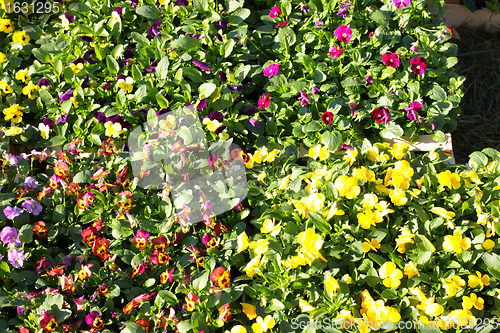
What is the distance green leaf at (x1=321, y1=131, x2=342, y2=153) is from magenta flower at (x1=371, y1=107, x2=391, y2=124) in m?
0.21

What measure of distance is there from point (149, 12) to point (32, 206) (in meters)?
1.23

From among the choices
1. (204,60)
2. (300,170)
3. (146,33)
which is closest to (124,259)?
(300,170)

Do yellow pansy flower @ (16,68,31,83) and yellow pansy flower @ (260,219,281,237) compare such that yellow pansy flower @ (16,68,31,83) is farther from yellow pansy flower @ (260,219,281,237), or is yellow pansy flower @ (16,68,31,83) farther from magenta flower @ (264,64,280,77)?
yellow pansy flower @ (260,219,281,237)

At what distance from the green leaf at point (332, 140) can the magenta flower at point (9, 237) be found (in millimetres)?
1353

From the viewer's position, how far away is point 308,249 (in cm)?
147

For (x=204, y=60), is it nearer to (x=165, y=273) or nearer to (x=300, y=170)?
(x=300, y=170)

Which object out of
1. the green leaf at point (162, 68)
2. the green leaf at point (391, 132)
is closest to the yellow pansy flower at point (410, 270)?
the green leaf at point (391, 132)

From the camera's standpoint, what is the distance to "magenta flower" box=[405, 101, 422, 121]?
2.01 meters

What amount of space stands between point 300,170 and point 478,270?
783 mm

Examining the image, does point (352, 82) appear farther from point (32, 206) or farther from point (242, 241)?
point (32, 206)

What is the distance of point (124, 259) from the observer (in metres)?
1.69

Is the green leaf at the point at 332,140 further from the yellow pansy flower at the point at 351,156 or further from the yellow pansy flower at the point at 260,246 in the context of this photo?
the yellow pansy flower at the point at 260,246

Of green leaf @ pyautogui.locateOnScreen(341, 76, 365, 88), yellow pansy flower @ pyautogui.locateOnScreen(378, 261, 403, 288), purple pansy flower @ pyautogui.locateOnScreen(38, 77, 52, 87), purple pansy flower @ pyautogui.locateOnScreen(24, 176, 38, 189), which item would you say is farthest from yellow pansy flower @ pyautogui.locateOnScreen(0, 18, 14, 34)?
yellow pansy flower @ pyautogui.locateOnScreen(378, 261, 403, 288)

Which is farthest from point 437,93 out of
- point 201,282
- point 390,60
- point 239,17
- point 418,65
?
point 201,282
